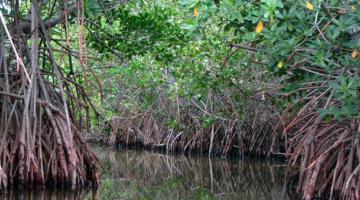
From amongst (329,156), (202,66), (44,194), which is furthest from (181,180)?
(44,194)

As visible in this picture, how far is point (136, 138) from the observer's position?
16844mm

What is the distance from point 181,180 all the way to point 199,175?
822 mm

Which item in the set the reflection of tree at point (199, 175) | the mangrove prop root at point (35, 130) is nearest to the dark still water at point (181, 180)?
the reflection of tree at point (199, 175)

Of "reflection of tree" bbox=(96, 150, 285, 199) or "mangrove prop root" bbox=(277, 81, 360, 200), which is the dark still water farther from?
"mangrove prop root" bbox=(277, 81, 360, 200)

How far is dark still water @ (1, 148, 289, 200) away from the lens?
771cm

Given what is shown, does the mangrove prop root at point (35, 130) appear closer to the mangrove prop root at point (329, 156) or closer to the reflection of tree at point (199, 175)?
the reflection of tree at point (199, 175)

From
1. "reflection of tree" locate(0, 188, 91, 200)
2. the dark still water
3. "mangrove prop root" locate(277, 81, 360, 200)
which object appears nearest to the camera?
"reflection of tree" locate(0, 188, 91, 200)

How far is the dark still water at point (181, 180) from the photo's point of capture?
7.71 m

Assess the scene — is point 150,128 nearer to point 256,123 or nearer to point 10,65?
point 256,123

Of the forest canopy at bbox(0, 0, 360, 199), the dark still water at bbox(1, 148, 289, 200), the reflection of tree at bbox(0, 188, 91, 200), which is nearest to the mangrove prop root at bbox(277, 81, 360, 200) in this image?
the forest canopy at bbox(0, 0, 360, 199)

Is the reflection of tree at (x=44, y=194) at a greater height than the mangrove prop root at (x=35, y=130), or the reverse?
the mangrove prop root at (x=35, y=130)

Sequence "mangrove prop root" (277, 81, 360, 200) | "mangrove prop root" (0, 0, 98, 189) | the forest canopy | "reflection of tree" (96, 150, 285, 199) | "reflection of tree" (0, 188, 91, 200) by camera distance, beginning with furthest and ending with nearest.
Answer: "reflection of tree" (96, 150, 285, 199) → "mangrove prop root" (277, 81, 360, 200) → "mangrove prop root" (0, 0, 98, 189) → "reflection of tree" (0, 188, 91, 200) → the forest canopy

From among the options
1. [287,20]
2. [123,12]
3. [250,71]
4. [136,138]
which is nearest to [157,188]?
[123,12]

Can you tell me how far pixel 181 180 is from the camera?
A: 9.59m
